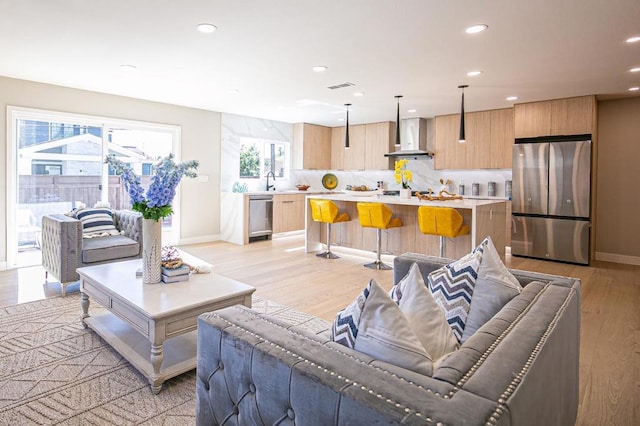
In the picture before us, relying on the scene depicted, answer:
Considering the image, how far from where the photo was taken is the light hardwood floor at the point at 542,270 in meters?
2.29

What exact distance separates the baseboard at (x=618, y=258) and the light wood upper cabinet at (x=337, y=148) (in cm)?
502

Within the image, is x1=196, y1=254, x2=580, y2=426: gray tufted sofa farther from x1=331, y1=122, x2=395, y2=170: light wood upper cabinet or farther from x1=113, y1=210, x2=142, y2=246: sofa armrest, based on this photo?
x1=331, y1=122, x2=395, y2=170: light wood upper cabinet

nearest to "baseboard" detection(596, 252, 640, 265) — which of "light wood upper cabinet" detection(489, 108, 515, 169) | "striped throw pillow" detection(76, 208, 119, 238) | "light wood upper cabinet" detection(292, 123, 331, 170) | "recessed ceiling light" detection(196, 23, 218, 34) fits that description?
"light wood upper cabinet" detection(489, 108, 515, 169)

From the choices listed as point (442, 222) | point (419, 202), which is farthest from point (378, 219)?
point (442, 222)

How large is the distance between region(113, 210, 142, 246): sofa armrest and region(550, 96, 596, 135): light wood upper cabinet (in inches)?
229

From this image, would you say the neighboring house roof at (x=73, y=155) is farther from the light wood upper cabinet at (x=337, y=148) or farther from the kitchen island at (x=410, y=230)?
the light wood upper cabinet at (x=337, y=148)

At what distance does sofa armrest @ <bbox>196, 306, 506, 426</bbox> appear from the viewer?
32.1 inches

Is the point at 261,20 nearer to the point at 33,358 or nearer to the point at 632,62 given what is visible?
the point at 33,358

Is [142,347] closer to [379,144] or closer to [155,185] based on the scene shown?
[155,185]

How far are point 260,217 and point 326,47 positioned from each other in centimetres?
419

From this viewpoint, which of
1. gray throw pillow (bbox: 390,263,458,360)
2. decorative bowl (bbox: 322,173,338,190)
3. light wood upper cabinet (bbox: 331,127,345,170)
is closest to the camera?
gray throw pillow (bbox: 390,263,458,360)

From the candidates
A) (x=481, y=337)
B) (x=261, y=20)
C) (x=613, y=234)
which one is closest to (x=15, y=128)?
(x=261, y=20)

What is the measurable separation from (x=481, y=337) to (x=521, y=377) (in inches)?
8.0

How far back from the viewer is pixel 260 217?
7305 millimetres
